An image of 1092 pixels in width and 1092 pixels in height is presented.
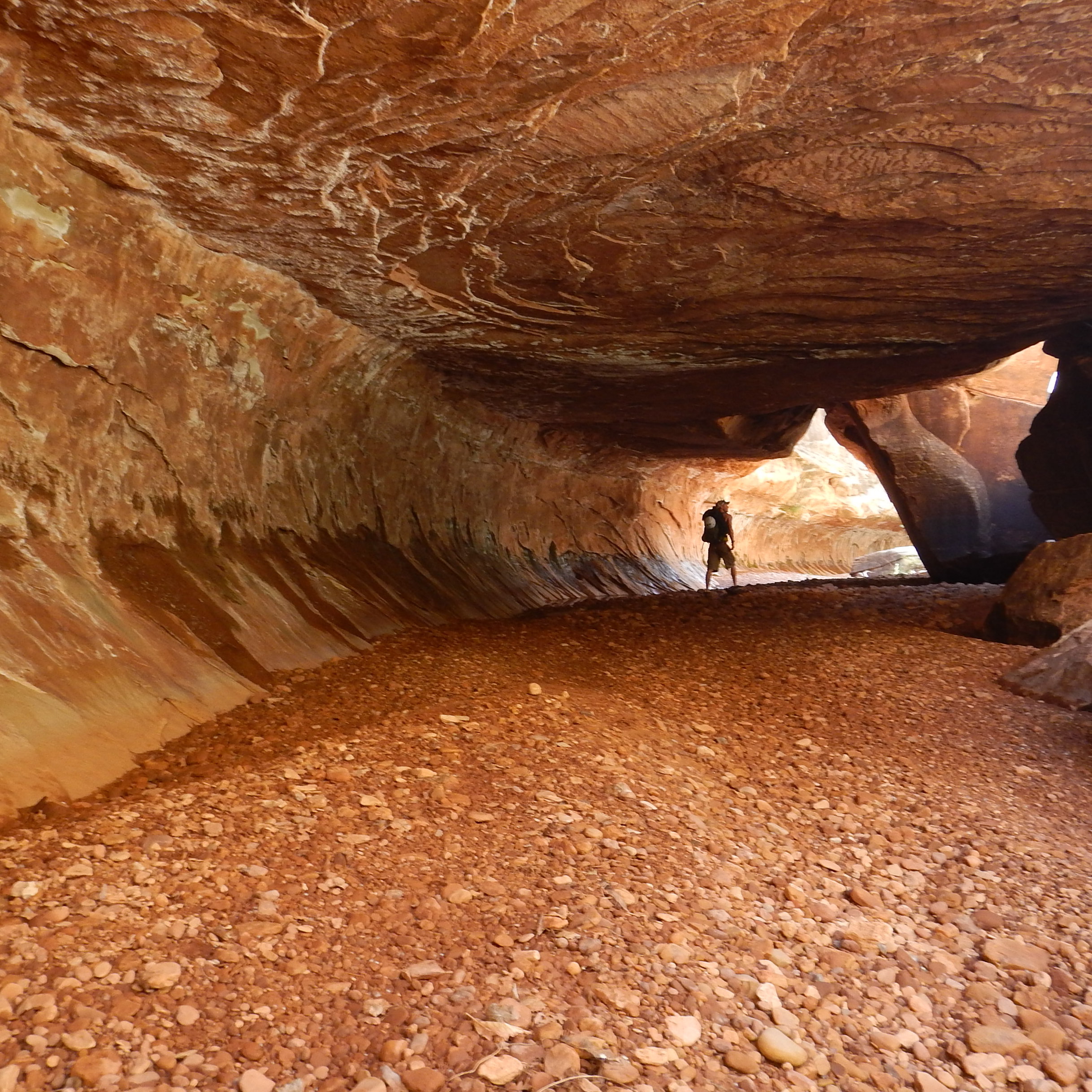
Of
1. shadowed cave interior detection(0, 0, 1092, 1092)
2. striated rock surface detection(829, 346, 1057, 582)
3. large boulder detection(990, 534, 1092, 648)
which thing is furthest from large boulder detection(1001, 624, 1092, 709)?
striated rock surface detection(829, 346, 1057, 582)

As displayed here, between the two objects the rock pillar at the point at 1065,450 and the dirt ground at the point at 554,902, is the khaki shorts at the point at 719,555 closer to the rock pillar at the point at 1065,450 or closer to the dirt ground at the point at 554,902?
the rock pillar at the point at 1065,450

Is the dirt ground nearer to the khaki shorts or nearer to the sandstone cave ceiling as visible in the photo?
the sandstone cave ceiling

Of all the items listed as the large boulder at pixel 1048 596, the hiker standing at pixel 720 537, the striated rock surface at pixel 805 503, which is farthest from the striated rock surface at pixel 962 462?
the striated rock surface at pixel 805 503

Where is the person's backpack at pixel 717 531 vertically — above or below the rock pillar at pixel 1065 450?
below

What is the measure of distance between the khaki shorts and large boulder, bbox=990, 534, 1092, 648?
4.95 metres

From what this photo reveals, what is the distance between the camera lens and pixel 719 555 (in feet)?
36.7

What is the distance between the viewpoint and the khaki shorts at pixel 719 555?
11109 millimetres

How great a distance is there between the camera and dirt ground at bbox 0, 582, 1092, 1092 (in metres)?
1.90

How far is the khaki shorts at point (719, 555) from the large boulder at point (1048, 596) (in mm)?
4946

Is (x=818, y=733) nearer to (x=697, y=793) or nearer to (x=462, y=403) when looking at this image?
(x=697, y=793)

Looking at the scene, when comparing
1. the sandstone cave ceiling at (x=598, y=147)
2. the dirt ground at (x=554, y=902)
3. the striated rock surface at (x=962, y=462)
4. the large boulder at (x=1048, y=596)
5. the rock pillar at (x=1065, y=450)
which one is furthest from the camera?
the striated rock surface at (x=962, y=462)

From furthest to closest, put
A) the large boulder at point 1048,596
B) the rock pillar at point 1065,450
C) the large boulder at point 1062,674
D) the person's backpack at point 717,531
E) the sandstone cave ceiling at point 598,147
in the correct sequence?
the person's backpack at point 717,531, the rock pillar at point 1065,450, the large boulder at point 1048,596, the large boulder at point 1062,674, the sandstone cave ceiling at point 598,147

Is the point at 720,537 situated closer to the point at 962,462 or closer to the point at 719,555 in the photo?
the point at 719,555

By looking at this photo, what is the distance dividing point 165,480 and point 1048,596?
5.50m
